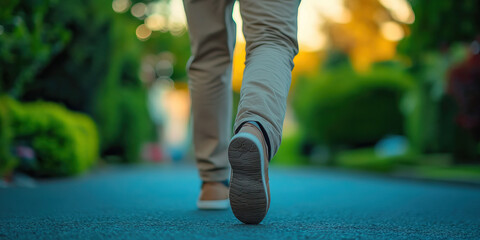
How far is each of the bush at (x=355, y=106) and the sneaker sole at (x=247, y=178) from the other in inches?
461

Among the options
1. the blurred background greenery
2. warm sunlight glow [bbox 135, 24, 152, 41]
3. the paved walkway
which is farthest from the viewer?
warm sunlight glow [bbox 135, 24, 152, 41]

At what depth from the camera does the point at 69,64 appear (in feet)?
28.0

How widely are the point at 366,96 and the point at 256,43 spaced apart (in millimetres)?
11810

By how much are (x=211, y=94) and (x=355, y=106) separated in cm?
1128

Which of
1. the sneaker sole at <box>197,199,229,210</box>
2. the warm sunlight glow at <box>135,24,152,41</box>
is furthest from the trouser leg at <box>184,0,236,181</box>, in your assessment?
the warm sunlight glow at <box>135,24,152,41</box>

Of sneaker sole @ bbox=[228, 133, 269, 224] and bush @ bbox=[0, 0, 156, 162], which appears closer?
sneaker sole @ bbox=[228, 133, 269, 224]

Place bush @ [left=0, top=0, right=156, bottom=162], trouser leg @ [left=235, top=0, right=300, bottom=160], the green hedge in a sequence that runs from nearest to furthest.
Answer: trouser leg @ [left=235, top=0, right=300, bottom=160] < the green hedge < bush @ [left=0, top=0, right=156, bottom=162]

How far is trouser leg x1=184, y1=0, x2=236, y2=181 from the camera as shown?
2.35 meters

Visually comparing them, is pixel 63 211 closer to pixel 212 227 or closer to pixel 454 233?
pixel 212 227

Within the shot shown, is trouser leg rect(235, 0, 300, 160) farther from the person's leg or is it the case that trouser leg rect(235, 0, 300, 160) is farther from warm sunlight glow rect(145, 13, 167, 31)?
warm sunlight glow rect(145, 13, 167, 31)

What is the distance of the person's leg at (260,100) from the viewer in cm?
166

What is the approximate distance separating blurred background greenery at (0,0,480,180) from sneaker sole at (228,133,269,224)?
1.04 metres

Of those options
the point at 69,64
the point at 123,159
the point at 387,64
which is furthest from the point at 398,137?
the point at 69,64

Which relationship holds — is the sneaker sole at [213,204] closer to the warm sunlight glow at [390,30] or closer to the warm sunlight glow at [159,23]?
the warm sunlight glow at [390,30]
